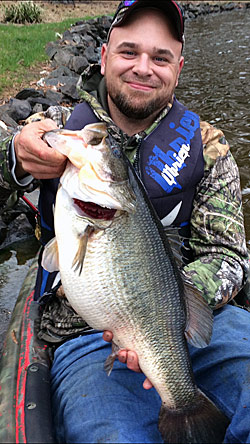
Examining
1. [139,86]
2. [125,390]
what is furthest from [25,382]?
[139,86]

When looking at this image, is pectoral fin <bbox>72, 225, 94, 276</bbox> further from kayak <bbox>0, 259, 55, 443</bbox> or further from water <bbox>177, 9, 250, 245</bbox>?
water <bbox>177, 9, 250, 245</bbox>

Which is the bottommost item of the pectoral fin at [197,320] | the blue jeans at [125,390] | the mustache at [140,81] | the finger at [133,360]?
the blue jeans at [125,390]

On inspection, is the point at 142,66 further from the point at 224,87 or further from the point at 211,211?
the point at 224,87

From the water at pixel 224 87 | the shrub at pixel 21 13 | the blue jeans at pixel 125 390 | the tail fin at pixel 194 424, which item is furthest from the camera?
the shrub at pixel 21 13

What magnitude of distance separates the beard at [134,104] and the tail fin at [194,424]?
2080 millimetres

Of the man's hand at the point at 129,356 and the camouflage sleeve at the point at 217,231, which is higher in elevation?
the camouflage sleeve at the point at 217,231

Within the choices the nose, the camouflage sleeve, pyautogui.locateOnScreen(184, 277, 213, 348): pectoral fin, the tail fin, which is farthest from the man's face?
the tail fin

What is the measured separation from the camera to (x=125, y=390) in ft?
8.66

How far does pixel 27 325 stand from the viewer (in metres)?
3.14

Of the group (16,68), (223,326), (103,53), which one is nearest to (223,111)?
(16,68)

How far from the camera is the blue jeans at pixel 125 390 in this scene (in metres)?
2.39

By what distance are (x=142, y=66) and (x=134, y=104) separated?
0.28m

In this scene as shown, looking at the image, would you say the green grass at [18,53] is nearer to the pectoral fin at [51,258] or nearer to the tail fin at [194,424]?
the pectoral fin at [51,258]

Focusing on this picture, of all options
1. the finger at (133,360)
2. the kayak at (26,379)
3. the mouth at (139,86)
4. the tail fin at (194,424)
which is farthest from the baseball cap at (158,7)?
the tail fin at (194,424)
